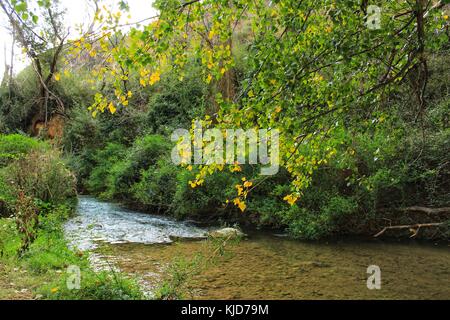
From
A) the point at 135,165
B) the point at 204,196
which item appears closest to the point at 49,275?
the point at 204,196

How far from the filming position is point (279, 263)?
24.6 feet

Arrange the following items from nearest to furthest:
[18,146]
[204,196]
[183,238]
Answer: [183,238] → [204,196] → [18,146]

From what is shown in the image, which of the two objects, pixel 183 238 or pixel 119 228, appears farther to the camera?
pixel 119 228

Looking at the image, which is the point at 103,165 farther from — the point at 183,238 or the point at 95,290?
the point at 95,290

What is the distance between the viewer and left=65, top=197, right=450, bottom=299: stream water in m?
5.97

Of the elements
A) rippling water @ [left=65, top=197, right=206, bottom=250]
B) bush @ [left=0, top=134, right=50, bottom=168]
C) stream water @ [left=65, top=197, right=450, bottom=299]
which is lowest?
stream water @ [left=65, top=197, right=450, bottom=299]

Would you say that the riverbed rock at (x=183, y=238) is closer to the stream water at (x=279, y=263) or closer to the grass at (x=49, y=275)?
the stream water at (x=279, y=263)

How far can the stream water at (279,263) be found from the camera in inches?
235

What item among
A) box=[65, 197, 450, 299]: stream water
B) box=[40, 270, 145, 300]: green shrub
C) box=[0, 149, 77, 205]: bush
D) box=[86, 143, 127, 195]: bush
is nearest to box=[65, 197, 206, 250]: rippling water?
box=[65, 197, 450, 299]: stream water

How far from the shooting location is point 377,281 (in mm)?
6383

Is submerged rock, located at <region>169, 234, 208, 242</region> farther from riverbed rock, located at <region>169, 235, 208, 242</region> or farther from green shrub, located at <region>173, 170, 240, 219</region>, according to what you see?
green shrub, located at <region>173, 170, 240, 219</region>

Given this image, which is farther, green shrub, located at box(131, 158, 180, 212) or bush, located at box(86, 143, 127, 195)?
bush, located at box(86, 143, 127, 195)

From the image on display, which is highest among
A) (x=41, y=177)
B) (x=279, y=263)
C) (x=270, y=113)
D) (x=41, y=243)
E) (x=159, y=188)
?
(x=270, y=113)
